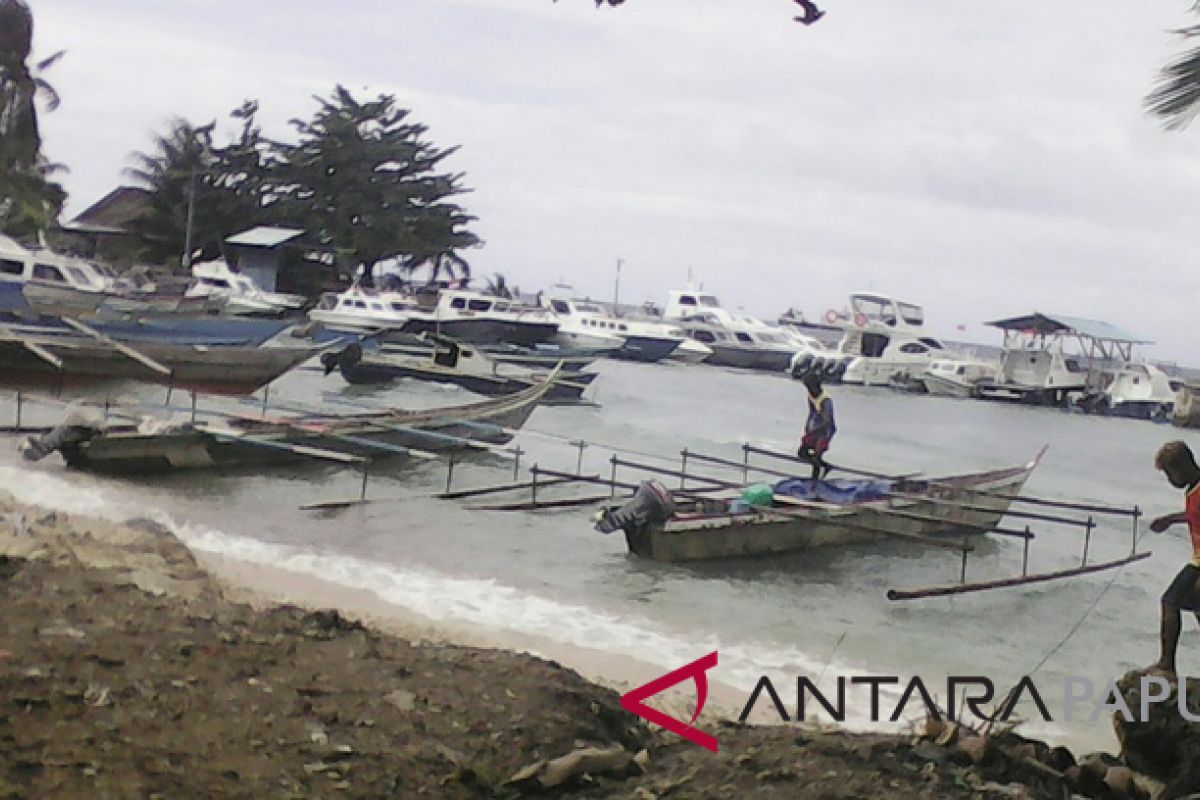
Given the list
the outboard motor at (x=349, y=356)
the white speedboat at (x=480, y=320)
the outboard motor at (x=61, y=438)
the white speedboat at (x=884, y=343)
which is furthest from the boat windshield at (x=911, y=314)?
the outboard motor at (x=61, y=438)

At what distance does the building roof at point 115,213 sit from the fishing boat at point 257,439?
31.1m

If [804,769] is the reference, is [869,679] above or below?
below

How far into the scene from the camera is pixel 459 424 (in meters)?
17.3

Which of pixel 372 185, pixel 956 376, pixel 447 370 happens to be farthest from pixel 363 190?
pixel 956 376

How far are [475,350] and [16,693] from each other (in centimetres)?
2351

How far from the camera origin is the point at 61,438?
490 inches

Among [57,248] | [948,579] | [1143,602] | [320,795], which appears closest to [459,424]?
[948,579]

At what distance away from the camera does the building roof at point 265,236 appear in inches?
1473

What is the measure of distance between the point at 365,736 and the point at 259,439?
35.1 feet

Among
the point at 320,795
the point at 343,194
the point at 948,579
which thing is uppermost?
the point at 343,194

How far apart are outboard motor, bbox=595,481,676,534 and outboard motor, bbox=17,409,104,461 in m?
5.51

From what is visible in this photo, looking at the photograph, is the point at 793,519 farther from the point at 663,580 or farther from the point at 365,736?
the point at 365,736

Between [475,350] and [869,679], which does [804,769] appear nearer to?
[869,679]

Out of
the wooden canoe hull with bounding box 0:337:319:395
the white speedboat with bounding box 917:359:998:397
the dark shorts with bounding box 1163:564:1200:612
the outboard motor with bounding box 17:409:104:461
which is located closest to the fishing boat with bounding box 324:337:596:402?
the wooden canoe hull with bounding box 0:337:319:395
